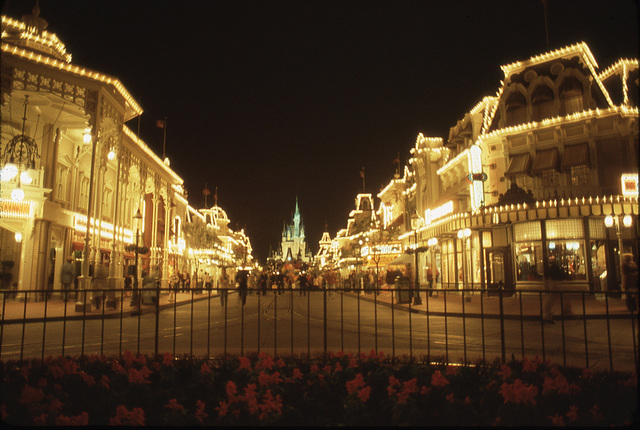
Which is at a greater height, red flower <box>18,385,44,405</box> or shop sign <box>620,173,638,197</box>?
shop sign <box>620,173,638,197</box>

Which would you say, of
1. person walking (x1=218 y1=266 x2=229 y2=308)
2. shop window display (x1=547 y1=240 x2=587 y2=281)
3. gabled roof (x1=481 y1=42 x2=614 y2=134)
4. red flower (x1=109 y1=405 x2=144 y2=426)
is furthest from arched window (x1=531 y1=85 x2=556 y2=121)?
red flower (x1=109 y1=405 x2=144 y2=426)

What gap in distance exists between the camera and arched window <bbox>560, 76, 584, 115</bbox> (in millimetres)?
24297

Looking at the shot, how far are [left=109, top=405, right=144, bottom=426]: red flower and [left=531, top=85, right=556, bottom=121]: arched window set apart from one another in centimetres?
2585

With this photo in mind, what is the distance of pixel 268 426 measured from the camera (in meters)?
4.09

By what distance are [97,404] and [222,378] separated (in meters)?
1.58

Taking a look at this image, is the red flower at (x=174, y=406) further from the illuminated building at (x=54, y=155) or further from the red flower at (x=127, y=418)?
the illuminated building at (x=54, y=155)

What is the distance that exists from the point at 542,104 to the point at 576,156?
3670 mm

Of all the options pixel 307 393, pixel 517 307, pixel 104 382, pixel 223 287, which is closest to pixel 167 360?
pixel 104 382

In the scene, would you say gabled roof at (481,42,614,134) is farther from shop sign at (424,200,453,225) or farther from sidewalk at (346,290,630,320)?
sidewalk at (346,290,630,320)

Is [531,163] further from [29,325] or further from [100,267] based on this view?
[29,325]

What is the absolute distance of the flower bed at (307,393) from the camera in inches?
171

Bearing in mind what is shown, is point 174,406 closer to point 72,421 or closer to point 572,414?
point 72,421

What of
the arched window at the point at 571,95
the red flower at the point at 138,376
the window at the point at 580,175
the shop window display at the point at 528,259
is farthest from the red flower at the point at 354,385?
the arched window at the point at 571,95

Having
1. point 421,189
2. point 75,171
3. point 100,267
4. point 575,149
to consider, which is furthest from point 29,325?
point 421,189
